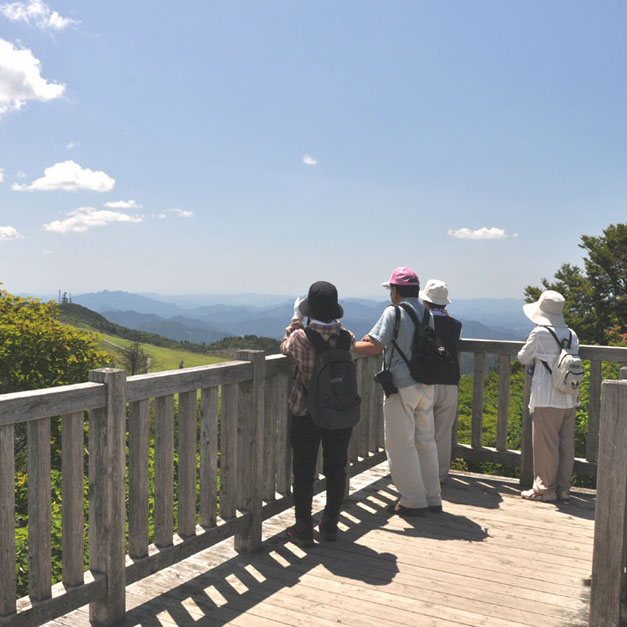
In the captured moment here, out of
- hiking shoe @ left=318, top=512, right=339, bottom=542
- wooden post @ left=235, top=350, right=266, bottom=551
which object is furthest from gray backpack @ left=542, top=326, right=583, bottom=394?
wooden post @ left=235, top=350, right=266, bottom=551

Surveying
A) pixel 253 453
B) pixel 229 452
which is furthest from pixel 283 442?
pixel 229 452

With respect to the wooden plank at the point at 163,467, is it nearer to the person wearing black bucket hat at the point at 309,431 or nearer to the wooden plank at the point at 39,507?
the wooden plank at the point at 39,507

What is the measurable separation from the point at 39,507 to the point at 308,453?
193 centimetres

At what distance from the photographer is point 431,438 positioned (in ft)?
17.2

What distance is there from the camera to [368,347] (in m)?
4.86

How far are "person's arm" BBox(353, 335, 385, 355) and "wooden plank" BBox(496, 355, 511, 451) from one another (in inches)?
77.3

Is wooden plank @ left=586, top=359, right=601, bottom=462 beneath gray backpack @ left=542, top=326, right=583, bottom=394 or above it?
beneath

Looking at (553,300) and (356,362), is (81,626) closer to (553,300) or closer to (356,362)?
(356,362)

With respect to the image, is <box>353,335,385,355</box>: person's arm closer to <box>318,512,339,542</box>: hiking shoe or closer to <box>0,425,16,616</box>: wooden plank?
<box>318,512,339,542</box>: hiking shoe

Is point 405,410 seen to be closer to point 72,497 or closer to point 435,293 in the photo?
point 435,293

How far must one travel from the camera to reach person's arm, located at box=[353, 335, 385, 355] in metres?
4.78

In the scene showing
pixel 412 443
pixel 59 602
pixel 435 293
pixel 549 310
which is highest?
pixel 435 293

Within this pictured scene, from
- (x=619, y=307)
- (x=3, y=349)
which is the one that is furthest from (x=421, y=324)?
(x=619, y=307)

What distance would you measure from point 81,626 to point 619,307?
31335 millimetres
